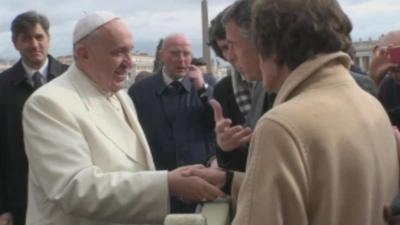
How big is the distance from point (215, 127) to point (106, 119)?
0.59 metres

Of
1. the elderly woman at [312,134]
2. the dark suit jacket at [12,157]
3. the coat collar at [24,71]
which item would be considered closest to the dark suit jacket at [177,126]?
the coat collar at [24,71]

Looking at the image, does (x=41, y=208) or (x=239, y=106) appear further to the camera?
(x=239, y=106)

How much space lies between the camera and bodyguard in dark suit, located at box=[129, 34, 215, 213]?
509 cm

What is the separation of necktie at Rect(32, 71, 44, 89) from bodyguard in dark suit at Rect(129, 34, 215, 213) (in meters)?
0.85

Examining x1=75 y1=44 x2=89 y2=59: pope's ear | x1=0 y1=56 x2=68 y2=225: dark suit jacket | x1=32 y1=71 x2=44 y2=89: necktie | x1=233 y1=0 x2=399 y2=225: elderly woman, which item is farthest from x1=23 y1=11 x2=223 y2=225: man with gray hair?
x1=32 y1=71 x2=44 y2=89: necktie

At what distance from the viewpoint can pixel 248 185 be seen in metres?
1.74

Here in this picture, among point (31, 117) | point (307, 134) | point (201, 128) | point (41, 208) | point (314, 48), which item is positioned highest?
point (314, 48)

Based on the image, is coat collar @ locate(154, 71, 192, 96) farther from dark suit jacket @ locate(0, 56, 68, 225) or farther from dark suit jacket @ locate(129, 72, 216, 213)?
dark suit jacket @ locate(0, 56, 68, 225)

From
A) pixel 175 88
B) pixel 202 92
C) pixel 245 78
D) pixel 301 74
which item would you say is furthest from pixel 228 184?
pixel 175 88

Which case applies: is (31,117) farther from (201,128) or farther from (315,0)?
(201,128)

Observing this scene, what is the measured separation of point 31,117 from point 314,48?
1.59 metres

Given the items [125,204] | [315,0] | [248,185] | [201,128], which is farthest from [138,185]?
[201,128]

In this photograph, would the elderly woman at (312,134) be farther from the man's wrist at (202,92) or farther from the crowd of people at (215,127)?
the man's wrist at (202,92)

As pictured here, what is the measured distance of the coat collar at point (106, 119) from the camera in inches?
121
